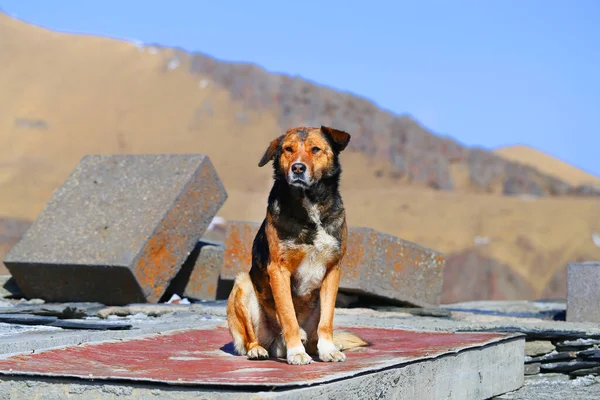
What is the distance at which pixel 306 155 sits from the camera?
17.4ft

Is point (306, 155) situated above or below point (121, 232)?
above

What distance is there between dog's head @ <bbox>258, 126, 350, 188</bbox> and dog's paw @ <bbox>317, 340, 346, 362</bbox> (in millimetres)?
957

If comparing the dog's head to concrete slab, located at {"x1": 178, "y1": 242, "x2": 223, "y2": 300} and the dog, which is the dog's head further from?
concrete slab, located at {"x1": 178, "y1": 242, "x2": 223, "y2": 300}

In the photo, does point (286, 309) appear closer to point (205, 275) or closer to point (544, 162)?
point (205, 275)

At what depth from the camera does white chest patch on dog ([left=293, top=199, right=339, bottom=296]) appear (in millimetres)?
5402

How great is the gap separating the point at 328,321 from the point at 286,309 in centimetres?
29

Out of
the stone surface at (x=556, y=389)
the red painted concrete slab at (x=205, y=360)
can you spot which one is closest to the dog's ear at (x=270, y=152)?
the red painted concrete slab at (x=205, y=360)

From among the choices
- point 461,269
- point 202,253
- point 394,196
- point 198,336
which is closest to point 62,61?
A: point 394,196

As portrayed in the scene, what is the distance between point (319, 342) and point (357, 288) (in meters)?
3.93

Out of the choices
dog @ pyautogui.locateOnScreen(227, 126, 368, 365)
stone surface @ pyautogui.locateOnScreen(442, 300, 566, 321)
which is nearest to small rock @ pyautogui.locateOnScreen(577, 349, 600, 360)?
stone surface @ pyautogui.locateOnScreen(442, 300, 566, 321)

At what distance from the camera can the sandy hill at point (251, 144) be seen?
3416 cm

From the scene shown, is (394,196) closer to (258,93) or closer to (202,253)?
(258,93)

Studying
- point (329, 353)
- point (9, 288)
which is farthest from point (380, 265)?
point (9, 288)

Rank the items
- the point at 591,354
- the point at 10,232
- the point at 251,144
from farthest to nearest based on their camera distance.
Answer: the point at 251,144 → the point at 10,232 → the point at 591,354
